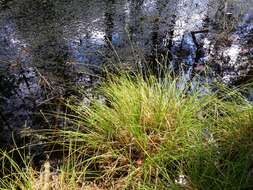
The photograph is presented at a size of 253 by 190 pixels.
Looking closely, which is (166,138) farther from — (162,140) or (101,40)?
(101,40)

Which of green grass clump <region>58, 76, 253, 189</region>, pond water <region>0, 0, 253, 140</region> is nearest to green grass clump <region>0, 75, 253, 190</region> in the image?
green grass clump <region>58, 76, 253, 189</region>

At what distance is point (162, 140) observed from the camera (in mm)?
2430

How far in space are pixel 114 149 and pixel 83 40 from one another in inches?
58.2

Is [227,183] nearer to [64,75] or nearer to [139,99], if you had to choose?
[139,99]

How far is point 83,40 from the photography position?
371cm

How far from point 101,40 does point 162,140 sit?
1.53 metres

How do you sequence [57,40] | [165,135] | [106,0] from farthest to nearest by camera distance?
[106,0] < [57,40] < [165,135]

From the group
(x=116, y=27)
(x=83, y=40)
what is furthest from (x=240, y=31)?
(x=83, y=40)

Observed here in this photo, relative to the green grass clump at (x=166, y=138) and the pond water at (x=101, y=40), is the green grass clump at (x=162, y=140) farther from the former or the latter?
the pond water at (x=101, y=40)

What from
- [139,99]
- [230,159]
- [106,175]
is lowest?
[106,175]

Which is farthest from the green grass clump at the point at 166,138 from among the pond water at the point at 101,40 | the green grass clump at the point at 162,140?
the pond water at the point at 101,40

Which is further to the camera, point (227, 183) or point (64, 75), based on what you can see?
point (64, 75)

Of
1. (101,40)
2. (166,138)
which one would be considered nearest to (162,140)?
(166,138)

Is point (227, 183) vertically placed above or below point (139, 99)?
below
